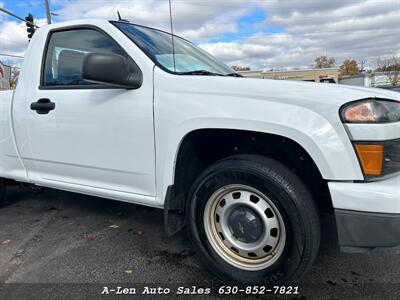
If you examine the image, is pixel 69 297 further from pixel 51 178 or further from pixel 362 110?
pixel 362 110

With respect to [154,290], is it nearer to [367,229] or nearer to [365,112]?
[367,229]

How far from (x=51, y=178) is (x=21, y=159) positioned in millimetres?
454

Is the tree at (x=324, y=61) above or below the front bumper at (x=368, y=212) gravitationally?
above

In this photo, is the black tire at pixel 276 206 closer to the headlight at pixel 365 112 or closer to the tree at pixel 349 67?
the headlight at pixel 365 112

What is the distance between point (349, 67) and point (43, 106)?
247ft

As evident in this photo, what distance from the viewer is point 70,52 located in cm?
327

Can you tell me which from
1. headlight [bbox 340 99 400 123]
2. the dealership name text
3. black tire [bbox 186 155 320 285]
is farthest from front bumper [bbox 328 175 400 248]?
the dealership name text

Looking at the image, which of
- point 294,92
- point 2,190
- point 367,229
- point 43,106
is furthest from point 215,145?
point 2,190

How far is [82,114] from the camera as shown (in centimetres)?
297

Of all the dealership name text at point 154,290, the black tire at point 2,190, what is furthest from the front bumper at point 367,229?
the black tire at point 2,190

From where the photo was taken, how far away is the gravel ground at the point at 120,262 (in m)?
2.55

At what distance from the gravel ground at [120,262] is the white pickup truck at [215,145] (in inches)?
15.8

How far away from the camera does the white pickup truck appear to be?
2.06m

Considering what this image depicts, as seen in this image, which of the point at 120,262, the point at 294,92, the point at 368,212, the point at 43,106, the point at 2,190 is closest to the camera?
the point at 368,212
